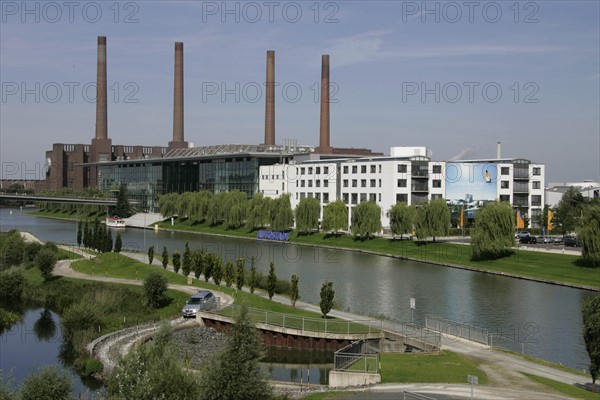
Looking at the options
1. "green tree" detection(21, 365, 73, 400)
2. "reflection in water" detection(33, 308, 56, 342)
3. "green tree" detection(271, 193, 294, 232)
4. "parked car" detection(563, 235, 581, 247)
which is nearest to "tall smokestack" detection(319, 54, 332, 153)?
"green tree" detection(271, 193, 294, 232)

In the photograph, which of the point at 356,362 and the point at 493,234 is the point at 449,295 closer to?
the point at 493,234

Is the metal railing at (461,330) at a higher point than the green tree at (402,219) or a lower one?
lower

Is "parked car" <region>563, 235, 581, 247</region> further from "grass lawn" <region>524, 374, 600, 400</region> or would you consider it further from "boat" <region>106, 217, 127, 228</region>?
"boat" <region>106, 217, 127, 228</region>

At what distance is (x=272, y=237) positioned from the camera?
3255 inches

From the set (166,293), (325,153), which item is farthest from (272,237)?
(166,293)

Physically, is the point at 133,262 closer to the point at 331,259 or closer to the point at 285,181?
the point at 331,259

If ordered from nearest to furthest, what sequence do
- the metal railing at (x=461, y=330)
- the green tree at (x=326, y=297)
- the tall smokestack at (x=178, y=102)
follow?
the metal railing at (x=461, y=330) < the green tree at (x=326, y=297) < the tall smokestack at (x=178, y=102)

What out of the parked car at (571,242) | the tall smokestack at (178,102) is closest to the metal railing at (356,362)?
the parked car at (571,242)

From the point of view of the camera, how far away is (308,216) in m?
82.4

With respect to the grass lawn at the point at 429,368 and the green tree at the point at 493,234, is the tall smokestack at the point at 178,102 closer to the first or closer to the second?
the green tree at the point at 493,234

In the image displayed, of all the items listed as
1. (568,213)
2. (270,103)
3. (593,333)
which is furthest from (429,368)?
(270,103)

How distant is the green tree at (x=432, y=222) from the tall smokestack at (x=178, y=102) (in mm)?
66547

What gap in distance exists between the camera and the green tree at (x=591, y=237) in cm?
5138

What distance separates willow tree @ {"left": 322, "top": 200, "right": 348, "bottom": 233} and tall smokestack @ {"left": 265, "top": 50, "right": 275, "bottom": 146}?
3613 centimetres
